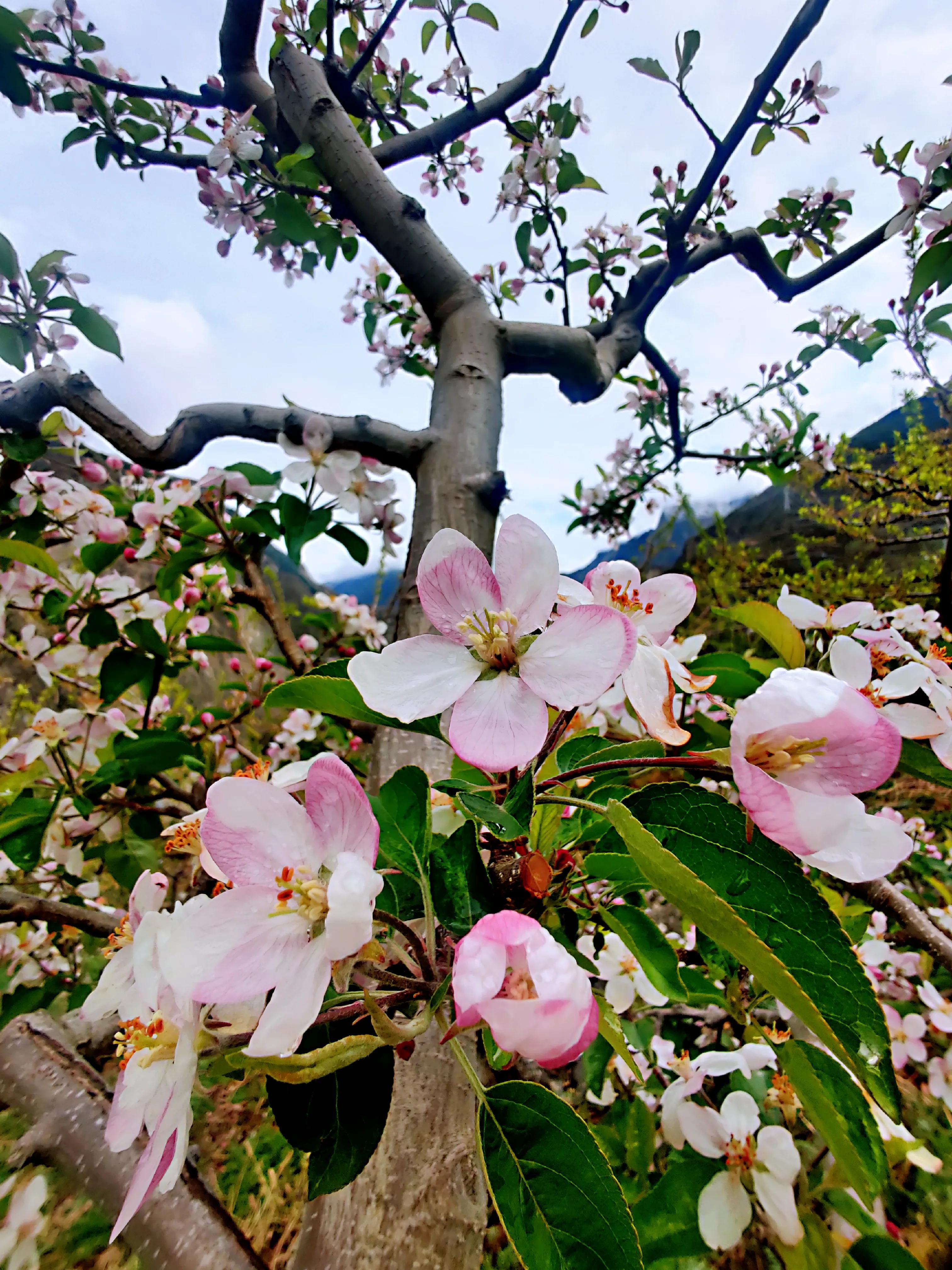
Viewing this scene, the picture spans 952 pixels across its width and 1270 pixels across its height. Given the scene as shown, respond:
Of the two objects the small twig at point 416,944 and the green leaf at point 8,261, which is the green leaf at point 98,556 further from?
the small twig at point 416,944

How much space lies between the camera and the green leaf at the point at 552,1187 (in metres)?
0.24

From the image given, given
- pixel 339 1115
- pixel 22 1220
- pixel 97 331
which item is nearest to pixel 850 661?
pixel 339 1115

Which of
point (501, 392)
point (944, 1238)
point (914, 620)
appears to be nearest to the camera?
point (914, 620)

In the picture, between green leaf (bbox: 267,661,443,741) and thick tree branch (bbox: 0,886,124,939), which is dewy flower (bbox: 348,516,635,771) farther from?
thick tree branch (bbox: 0,886,124,939)

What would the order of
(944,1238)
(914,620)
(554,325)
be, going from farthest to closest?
(944,1238), (554,325), (914,620)

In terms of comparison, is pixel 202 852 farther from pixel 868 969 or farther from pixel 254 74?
pixel 254 74

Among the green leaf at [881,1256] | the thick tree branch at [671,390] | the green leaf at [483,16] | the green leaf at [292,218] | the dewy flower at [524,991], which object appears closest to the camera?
the dewy flower at [524,991]

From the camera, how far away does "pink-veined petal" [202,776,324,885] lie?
0.88ft

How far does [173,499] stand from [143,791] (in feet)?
1.61

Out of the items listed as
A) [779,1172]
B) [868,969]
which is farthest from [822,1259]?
[868,969]

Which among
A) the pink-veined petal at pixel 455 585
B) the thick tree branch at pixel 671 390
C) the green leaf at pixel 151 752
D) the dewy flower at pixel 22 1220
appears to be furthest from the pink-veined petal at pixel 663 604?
the thick tree branch at pixel 671 390

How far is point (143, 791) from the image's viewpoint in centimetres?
102

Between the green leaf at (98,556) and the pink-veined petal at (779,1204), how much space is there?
3.73 feet

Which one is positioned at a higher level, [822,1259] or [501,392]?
[501,392]
